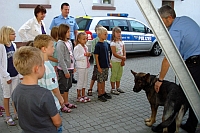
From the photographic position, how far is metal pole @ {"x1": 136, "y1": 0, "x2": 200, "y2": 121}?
7.47ft

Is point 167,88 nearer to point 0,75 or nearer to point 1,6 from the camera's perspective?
point 0,75

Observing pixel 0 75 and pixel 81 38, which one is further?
pixel 81 38

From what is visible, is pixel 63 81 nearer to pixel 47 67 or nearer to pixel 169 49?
pixel 47 67

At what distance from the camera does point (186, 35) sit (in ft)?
11.5

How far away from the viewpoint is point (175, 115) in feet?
12.1

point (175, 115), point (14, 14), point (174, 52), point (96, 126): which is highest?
point (14, 14)

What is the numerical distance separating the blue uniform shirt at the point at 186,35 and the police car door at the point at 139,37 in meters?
7.74

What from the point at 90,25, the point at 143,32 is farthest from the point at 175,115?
the point at 143,32

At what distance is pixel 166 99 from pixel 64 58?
2.04 metres

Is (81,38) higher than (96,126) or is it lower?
higher

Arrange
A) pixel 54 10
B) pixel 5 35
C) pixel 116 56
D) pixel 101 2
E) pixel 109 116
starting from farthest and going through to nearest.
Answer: pixel 101 2, pixel 54 10, pixel 116 56, pixel 109 116, pixel 5 35

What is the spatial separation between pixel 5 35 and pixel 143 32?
850 centimetres

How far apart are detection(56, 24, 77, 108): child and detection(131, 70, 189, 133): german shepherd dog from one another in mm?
1363

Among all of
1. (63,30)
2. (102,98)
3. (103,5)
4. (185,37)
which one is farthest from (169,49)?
(103,5)
